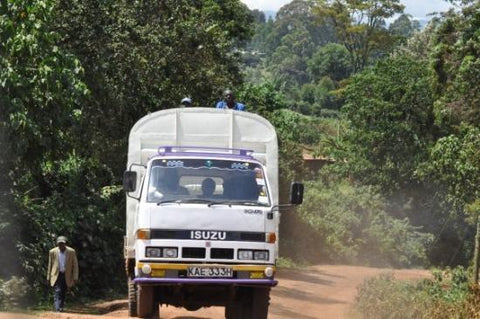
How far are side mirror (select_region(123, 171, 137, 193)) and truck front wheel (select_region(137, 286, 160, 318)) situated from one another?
1334 mm

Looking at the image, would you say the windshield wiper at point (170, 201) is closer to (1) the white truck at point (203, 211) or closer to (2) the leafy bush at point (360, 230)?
(1) the white truck at point (203, 211)

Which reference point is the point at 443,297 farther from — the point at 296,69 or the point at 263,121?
the point at 296,69

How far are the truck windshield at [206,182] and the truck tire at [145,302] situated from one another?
4.00ft

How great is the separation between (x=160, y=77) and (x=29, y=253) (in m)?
6.42

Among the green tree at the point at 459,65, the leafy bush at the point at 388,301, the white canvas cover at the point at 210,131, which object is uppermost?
the green tree at the point at 459,65

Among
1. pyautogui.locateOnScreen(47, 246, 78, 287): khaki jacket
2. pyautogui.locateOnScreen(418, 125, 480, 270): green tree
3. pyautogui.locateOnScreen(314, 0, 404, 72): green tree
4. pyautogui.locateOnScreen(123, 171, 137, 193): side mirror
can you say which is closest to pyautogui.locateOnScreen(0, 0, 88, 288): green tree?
pyautogui.locateOnScreen(47, 246, 78, 287): khaki jacket

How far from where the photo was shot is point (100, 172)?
21.9 meters

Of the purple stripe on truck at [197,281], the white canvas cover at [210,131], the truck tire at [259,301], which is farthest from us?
the white canvas cover at [210,131]

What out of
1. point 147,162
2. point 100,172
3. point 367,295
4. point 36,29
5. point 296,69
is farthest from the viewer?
point 296,69

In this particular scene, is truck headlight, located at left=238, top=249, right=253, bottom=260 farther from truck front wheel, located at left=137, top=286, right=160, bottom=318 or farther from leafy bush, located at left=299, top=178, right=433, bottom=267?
leafy bush, located at left=299, top=178, right=433, bottom=267

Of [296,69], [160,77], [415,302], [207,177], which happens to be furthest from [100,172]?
[296,69]

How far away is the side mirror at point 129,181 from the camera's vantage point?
12508mm

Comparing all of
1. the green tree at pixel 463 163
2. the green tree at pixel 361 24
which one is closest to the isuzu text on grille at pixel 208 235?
the green tree at pixel 463 163

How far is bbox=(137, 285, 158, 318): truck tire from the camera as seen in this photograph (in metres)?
12.2
